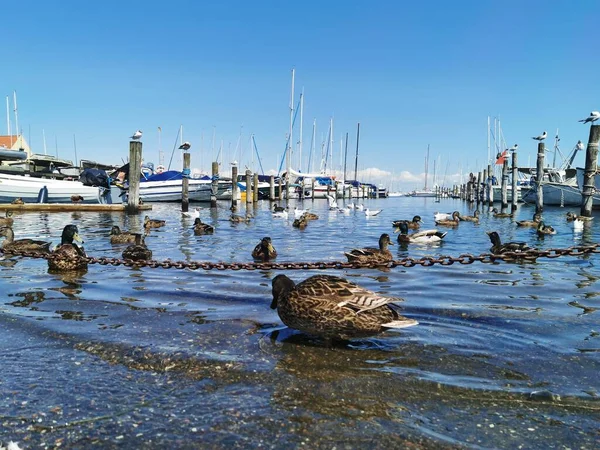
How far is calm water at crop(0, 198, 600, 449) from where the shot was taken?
10.6 ft

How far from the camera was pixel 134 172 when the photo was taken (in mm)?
26953

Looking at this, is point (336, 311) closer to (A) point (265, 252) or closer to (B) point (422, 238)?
(A) point (265, 252)

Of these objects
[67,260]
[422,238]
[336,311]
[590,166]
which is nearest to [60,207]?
[422,238]

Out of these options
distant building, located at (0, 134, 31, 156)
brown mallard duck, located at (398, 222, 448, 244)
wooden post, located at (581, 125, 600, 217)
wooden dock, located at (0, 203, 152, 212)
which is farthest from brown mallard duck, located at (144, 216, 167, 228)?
distant building, located at (0, 134, 31, 156)

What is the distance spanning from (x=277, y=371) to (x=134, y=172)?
24545 mm

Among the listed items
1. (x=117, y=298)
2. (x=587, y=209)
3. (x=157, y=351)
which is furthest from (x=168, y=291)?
(x=587, y=209)

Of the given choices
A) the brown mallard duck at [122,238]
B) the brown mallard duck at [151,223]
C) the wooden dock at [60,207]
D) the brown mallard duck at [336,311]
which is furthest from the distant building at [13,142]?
the brown mallard duck at [336,311]

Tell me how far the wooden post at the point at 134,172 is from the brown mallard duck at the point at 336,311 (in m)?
23.7

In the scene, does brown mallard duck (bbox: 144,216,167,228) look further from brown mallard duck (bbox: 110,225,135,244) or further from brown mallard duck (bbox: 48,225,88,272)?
brown mallard duck (bbox: 48,225,88,272)

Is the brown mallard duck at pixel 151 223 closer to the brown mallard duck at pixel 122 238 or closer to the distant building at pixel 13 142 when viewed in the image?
the brown mallard duck at pixel 122 238

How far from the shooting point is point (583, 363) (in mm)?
4566

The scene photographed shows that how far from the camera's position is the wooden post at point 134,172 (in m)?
26.9

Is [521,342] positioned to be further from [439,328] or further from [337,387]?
[337,387]

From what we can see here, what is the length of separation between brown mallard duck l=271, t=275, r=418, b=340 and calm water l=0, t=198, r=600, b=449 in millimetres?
221
